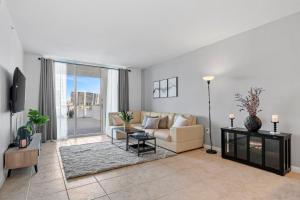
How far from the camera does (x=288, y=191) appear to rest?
2178 mm

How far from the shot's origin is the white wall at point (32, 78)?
4887mm

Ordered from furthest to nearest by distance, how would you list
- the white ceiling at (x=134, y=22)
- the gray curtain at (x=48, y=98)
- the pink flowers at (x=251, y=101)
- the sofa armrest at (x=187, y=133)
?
the gray curtain at (x=48, y=98), the sofa armrest at (x=187, y=133), the pink flowers at (x=251, y=101), the white ceiling at (x=134, y=22)

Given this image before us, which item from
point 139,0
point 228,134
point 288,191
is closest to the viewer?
point 288,191

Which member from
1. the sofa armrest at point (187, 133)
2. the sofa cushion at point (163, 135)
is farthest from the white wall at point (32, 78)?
the sofa armrest at point (187, 133)

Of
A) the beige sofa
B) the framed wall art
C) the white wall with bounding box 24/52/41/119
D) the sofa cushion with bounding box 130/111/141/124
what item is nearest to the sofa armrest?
the beige sofa

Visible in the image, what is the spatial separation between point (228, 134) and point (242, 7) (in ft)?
7.55

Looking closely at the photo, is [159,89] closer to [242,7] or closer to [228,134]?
[228,134]

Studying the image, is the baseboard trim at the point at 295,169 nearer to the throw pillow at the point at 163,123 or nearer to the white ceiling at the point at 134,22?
the white ceiling at the point at 134,22

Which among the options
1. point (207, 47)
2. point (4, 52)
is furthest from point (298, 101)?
point (4, 52)

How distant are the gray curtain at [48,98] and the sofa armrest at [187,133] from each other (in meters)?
3.68

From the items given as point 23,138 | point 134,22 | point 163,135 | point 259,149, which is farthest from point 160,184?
point 134,22

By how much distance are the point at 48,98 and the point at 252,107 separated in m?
5.34

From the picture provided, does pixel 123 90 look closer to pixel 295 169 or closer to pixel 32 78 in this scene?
pixel 32 78

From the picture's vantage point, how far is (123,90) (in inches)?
254
